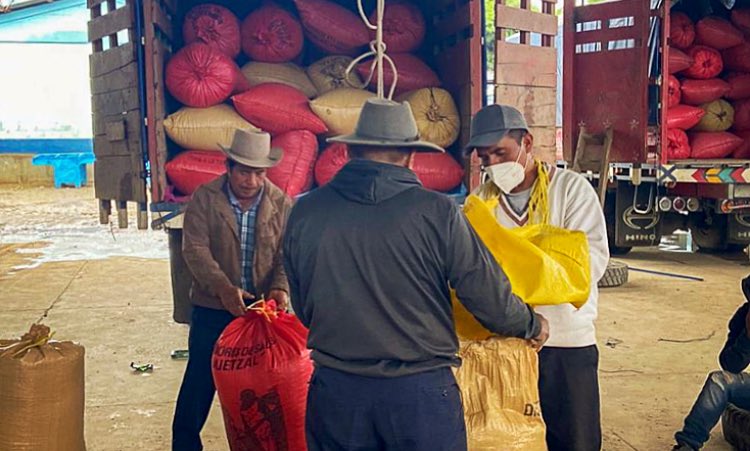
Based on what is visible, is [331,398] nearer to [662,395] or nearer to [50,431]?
[50,431]

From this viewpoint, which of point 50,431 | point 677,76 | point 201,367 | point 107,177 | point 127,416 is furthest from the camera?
point 677,76

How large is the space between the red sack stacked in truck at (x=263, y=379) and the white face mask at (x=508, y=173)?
0.96 metres

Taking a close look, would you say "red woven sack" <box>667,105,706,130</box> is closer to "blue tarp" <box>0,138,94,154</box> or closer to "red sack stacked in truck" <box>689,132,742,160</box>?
"red sack stacked in truck" <box>689,132,742,160</box>

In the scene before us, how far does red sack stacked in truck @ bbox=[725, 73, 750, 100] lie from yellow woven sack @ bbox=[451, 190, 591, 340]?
6890mm

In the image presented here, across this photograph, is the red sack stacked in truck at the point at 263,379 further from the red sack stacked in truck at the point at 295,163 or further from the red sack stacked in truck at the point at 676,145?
the red sack stacked in truck at the point at 676,145

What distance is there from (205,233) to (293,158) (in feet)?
4.86

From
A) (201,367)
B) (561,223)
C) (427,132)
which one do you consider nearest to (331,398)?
(561,223)

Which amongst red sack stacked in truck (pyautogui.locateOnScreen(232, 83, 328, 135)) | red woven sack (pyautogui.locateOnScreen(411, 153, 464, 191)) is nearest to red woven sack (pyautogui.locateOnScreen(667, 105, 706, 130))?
red woven sack (pyautogui.locateOnScreen(411, 153, 464, 191))

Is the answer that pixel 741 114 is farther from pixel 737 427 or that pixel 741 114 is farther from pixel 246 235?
pixel 246 235

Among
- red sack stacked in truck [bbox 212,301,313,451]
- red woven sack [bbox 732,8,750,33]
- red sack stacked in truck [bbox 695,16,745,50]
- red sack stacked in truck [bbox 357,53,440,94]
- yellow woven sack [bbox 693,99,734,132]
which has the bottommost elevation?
red sack stacked in truck [bbox 212,301,313,451]

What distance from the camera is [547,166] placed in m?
2.94

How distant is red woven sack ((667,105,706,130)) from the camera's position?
27.3 feet

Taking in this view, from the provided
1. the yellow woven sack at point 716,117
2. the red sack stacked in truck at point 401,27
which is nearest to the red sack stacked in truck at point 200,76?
the red sack stacked in truck at point 401,27

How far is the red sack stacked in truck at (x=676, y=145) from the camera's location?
8.33 metres
